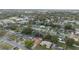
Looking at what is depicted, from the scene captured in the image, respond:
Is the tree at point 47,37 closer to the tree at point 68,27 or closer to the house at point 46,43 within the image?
the house at point 46,43

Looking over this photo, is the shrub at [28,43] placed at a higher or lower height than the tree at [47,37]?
lower

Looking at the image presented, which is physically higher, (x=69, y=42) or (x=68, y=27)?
(x=68, y=27)

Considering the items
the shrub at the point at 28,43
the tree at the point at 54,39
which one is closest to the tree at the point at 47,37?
the tree at the point at 54,39

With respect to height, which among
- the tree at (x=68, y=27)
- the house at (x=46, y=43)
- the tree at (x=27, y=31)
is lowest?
the house at (x=46, y=43)

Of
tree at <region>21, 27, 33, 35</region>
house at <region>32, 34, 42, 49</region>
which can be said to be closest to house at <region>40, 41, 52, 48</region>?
house at <region>32, 34, 42, 49</region>

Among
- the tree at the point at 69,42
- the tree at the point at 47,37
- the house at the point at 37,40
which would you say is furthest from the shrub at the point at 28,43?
the tree at the point at 69,42

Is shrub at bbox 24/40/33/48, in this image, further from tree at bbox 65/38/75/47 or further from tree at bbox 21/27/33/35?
tree at bbox 65/38/75/47

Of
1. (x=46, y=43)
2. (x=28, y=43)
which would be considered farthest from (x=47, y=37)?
(x=28, y=43)

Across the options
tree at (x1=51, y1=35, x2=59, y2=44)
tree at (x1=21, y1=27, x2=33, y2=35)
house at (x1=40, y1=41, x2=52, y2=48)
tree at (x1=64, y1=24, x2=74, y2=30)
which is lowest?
house at (x1=40, y1=41, x2=52, y2=48)

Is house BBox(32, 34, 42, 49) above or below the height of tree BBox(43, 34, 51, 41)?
below

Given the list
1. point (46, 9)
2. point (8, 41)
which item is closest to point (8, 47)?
point (8, 41)

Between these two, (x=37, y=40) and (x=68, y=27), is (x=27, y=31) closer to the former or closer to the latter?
(x=37, y=40)
